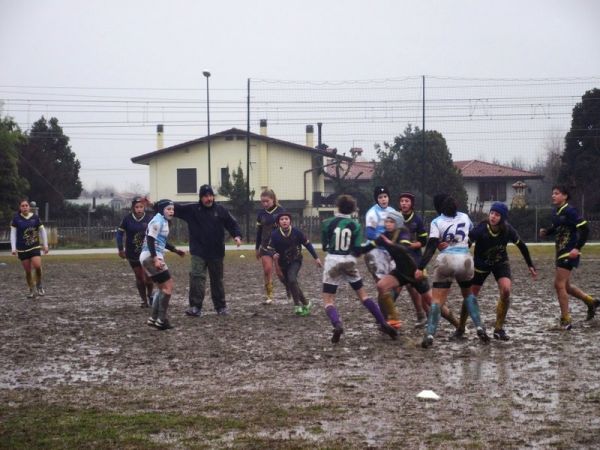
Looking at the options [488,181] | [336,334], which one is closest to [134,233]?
[336,334]

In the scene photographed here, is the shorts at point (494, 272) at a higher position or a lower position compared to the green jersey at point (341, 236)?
lower

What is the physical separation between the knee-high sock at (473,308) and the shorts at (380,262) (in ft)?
4.20

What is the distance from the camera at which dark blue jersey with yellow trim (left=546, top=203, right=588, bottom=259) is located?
13414 millimetres

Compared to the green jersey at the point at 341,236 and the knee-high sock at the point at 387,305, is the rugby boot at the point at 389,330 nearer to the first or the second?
the knee-high sock at the point at 387,305

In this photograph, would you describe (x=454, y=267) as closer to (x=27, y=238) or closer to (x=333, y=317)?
(x=333, y=317)

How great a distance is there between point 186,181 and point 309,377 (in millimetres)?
55011

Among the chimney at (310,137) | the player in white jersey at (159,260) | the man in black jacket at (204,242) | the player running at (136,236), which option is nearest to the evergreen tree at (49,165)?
the chimney at (310,137)

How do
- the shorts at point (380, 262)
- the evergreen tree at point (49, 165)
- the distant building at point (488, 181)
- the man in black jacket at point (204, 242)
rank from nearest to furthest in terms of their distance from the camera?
the shorts at point (380, 262), the man in black jacket at point (204, 242), the evergreen tree at point (49, 165), the distant building at point (488, 181)

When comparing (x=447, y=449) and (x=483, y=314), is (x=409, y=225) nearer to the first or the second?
(x=483, y=314)

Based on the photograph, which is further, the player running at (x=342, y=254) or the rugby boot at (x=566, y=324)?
the rugby boot at (x=566, y=324)

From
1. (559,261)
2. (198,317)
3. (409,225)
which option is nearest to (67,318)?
(198,317)

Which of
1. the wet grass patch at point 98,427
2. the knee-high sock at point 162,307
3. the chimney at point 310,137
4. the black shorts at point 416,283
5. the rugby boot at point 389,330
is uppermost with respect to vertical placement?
the chimney at point 310,137

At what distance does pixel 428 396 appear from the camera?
8.53 m

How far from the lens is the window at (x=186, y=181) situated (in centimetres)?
6406
